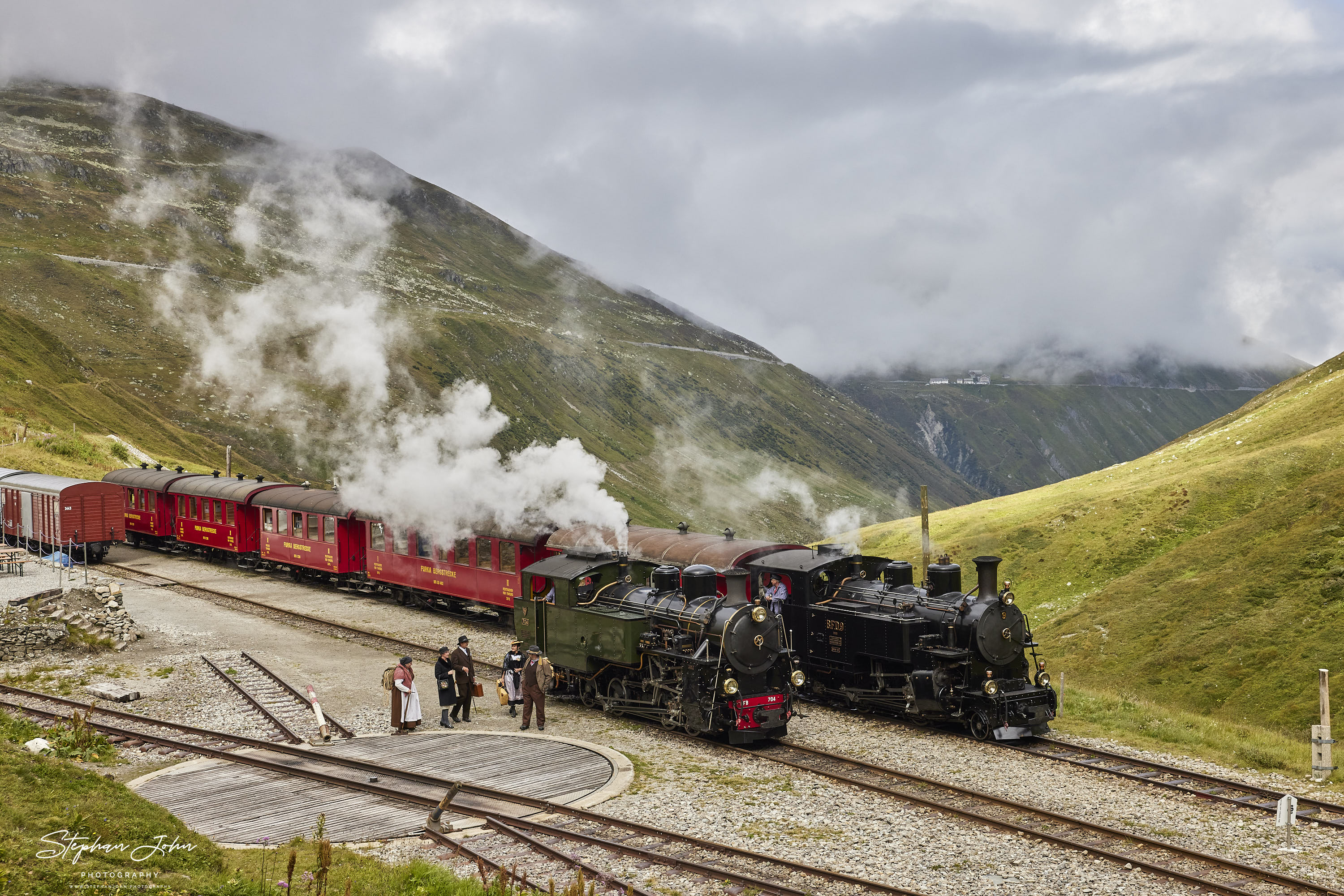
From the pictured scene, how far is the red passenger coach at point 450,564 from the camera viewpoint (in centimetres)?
2831

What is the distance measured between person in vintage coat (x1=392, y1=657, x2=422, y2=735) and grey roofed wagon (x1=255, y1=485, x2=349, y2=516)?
1758 centimetres

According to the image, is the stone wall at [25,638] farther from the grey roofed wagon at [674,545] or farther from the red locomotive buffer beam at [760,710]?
the red locomotive buffer beam at [760,710]

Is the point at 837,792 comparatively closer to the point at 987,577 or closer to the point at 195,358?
the point at 987,577

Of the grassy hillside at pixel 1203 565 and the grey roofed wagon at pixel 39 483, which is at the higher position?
the grey roofed wagon at pixel 39 483

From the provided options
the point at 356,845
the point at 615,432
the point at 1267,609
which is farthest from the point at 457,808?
the point at 615,432

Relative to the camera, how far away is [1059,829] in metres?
14.1

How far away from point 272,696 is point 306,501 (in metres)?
17.7

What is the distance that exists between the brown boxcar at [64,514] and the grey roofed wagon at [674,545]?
76.0 feet

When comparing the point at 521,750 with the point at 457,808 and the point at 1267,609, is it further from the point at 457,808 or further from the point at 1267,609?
the point at 1267,609

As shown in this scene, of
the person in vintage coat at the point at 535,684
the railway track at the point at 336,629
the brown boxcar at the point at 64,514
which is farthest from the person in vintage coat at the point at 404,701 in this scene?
the brown boxcar at the point at 64,514

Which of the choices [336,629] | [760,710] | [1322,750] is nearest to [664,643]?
[760,710]

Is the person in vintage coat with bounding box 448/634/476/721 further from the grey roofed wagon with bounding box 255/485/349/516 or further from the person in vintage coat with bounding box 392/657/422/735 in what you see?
the grey roofed wagon with bounding box 255/485/349/516

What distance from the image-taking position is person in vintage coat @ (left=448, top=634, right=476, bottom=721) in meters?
19.6

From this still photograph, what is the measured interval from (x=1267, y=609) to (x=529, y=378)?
14139 cm
